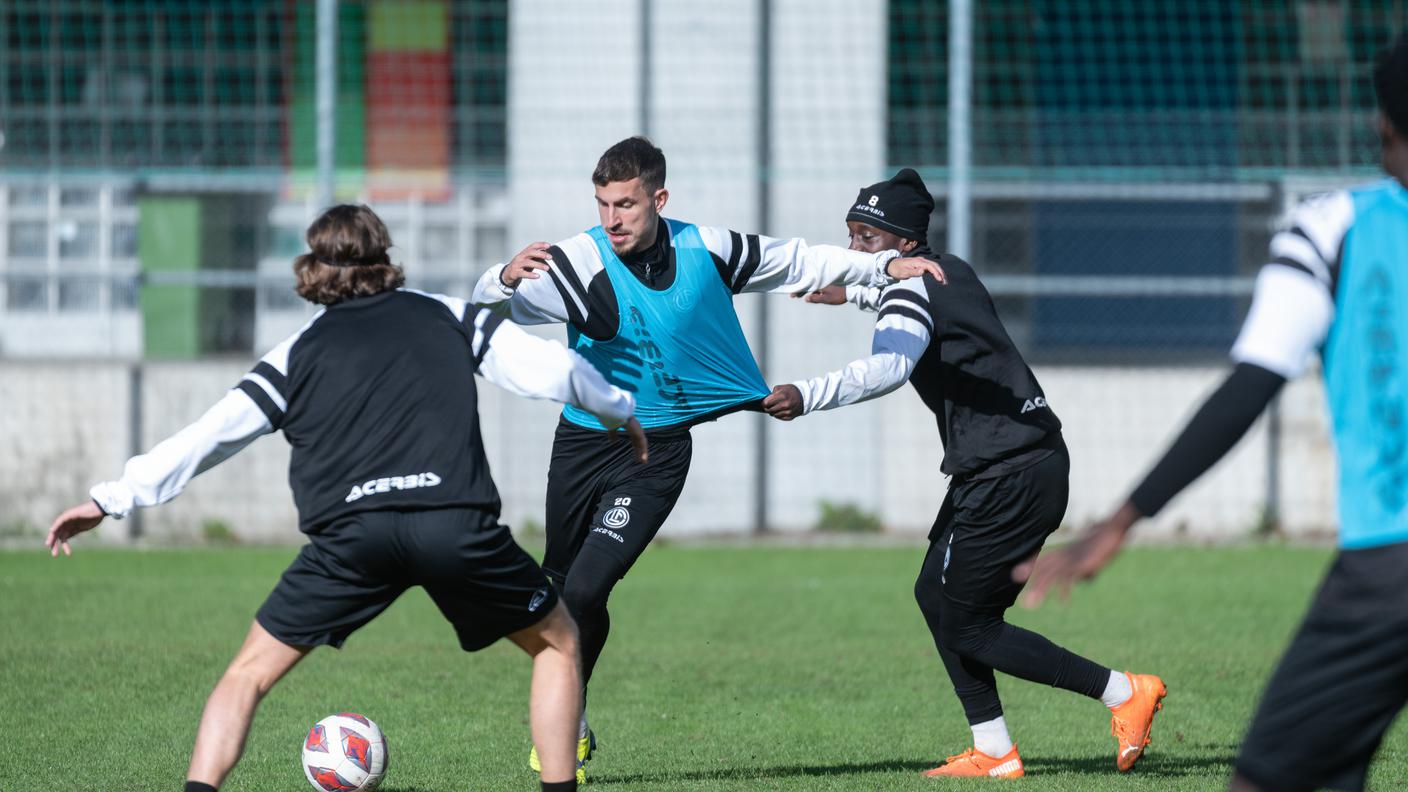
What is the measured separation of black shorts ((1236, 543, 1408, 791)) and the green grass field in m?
2.30

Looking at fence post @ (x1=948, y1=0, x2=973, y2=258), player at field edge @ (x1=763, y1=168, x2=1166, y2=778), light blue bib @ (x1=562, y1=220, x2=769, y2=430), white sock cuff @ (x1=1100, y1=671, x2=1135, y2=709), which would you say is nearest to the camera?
player at field edge @ (x1=763, y1=168, x2=1166, y2=778)

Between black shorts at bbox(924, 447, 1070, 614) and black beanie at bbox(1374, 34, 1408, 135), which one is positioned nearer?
black beanie at bbox(1374, 34, 1408, 135)

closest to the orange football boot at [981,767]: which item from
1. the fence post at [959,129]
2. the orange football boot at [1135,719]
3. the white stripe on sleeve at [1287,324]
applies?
the orange football boot at [1135,719]

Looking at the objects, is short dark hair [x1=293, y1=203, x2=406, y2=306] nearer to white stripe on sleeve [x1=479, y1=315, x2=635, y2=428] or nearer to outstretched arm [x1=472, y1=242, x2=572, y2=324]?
white stripe on sleeve [x1=479, y1=315, x2=635, y2=428]

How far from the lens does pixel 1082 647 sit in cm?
862

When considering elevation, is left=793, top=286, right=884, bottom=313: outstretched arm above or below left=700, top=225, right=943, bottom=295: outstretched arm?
below

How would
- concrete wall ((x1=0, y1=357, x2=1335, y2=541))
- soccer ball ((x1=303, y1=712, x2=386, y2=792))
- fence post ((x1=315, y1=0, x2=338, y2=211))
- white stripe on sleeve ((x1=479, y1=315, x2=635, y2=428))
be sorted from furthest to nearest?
concrete wall ((x1=0, y1=357, x2=1335, y2=541)), fence post ((x1=315, y1=0, x2=338, y2=211)), soccer ball ((x1=303, y1=712, x2=386, y2=792)), white stripe on sleeve ((x1=479, y1=315, x2=635, y2=428))

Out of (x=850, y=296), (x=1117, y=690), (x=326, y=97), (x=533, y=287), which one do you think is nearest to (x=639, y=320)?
(x=533, y=287)

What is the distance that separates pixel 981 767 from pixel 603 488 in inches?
64.8

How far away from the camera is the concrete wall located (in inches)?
528

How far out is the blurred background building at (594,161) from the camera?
13.4 meters

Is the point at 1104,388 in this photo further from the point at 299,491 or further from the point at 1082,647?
the point at 299,491

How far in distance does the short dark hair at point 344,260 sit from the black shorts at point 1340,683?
2.48 meters

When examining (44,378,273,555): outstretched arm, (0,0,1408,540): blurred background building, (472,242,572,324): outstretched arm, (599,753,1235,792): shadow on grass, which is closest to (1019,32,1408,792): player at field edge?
(44,378,273,555): outstretched arm
